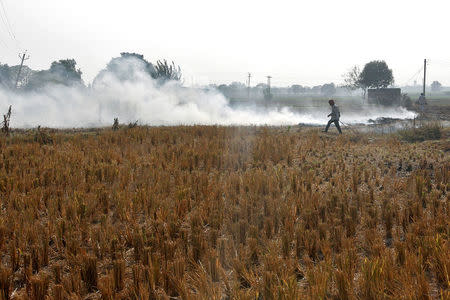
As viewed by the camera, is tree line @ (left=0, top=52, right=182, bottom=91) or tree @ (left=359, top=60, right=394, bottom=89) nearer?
tree line @ (left=0, top=52, right=182, bottom=91)

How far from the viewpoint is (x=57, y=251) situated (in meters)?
3.69

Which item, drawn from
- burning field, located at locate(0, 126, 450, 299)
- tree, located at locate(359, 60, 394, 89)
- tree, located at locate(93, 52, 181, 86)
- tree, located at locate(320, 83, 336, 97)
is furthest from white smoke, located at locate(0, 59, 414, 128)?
tree, located at locate(320, 83, 336, 97)

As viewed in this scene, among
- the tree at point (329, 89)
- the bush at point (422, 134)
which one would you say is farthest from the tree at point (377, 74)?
the tree at point (329, 89)

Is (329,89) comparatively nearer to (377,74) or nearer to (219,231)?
(377,74)

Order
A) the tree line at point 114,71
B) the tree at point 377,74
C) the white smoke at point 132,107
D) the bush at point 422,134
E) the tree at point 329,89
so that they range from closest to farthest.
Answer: the bush at point 422,134 → the white smoke at point 132,107 → the tree line at point 114,71 → the tree at point 377,74 → the tree at point 329,89

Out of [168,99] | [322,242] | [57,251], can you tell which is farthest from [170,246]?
[168,99]

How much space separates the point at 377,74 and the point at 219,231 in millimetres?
65824

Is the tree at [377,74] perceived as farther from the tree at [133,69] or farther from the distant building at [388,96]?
the tree at [133,69]

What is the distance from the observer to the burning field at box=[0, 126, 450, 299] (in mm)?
2781

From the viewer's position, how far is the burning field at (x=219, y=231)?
2781mm

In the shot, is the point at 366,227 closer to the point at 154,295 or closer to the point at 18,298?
the point at 154,295

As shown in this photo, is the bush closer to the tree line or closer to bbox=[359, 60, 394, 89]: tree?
the tree line

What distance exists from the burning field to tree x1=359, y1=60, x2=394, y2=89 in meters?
60.0

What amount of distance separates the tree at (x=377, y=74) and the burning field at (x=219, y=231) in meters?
60.0
